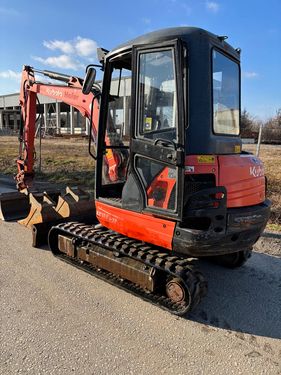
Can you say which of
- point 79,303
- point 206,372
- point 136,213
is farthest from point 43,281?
point 206,372

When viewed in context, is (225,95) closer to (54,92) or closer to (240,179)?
(240,179)

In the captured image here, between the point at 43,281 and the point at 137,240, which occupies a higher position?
the point at 137,240

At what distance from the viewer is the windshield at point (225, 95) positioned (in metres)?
3.65

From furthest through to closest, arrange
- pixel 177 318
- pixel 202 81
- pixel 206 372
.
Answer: pixel 177 318 → pixel 202 81 → pixel 206 372

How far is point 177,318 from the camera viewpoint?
359 centimetres

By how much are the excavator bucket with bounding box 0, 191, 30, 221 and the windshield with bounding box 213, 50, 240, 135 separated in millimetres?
4532

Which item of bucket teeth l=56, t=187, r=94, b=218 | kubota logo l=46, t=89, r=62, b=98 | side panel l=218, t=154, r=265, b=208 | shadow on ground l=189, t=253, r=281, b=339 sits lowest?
shadow on ground l=189, t=253, r=281, b=339

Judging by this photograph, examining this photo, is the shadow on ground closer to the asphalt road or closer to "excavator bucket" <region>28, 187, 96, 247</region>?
the asphalt road

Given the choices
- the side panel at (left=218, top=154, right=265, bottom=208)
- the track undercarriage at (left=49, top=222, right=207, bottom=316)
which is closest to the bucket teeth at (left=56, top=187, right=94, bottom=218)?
the track undercarriage at (left=49, top=222, right=207, bottom=316)

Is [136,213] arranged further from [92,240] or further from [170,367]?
[170,367]

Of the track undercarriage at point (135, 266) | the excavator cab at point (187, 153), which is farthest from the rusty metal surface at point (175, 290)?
the excavator cab at point (187, 153)

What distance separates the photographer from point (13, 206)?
271 inches

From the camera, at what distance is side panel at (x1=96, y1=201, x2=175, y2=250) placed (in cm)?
360

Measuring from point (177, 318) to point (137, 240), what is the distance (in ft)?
3.36
